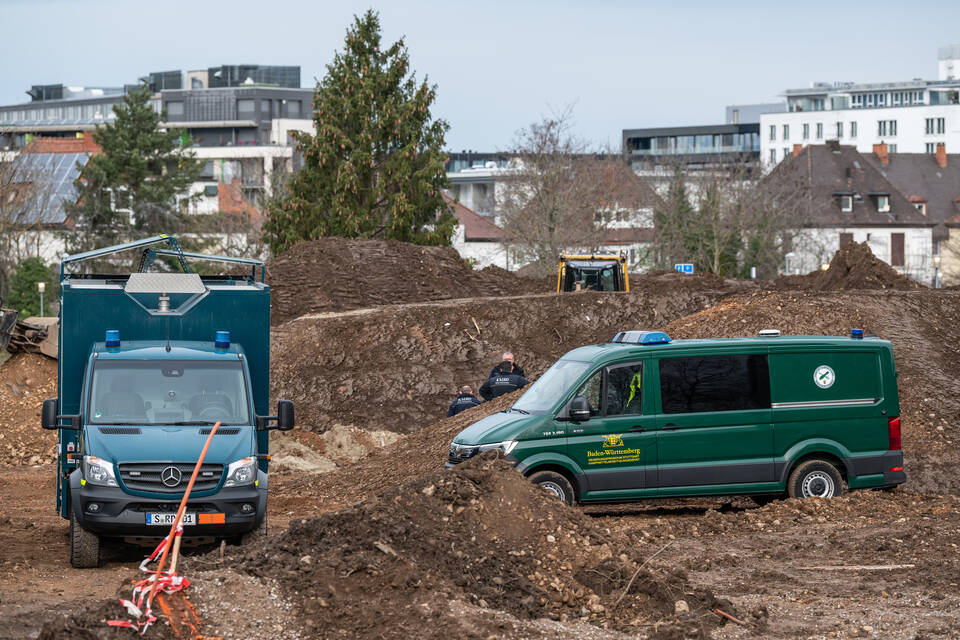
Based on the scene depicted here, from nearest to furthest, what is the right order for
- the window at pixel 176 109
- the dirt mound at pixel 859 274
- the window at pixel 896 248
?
1. the dirt mound at pixel 859 274
2. the window at pixel 896 248
3. the window at pixel 176 109

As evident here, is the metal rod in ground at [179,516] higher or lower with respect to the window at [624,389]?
lower

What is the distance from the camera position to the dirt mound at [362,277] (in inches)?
1396

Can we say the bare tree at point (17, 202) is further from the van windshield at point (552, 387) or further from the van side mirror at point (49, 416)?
the van side mirror at point (49, 416)

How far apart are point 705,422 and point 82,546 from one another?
7.11m

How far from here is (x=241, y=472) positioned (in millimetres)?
12195

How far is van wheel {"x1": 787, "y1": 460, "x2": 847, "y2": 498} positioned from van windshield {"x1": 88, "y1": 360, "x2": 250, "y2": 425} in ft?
22.3

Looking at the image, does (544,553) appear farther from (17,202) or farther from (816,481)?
(17,202)

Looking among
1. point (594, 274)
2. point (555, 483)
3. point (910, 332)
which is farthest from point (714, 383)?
point (594, 274)

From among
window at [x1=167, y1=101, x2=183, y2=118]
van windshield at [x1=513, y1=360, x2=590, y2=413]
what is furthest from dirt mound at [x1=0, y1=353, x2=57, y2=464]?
window at [x1=167, y1=101, x2=183, y2=118]

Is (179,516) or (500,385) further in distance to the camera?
(500,385)

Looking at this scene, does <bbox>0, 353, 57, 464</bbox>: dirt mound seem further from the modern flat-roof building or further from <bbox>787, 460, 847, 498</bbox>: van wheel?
the modern flat-roof building

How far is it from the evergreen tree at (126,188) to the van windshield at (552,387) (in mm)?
51691

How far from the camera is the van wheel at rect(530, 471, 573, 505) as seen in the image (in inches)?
553

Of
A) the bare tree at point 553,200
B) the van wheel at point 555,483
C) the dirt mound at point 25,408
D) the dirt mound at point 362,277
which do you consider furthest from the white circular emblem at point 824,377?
the bare tree at point 553,200
